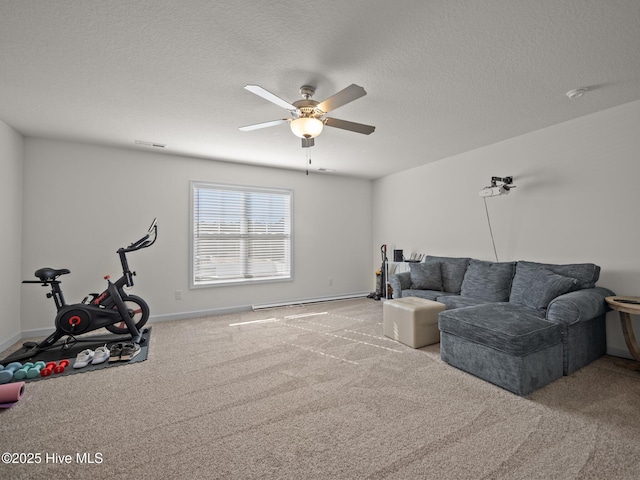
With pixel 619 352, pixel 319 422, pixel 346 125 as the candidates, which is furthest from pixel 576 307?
pixel 346 125

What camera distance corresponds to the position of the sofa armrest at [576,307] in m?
2.40

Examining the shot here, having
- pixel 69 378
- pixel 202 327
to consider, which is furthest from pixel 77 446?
pixel 202 327

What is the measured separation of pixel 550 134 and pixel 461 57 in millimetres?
2194

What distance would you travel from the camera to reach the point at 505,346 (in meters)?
2.27

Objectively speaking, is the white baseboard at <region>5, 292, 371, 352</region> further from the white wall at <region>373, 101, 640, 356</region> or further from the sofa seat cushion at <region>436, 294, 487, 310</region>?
the sofa seat cushion at <region>436, 294, 487, 310</region>

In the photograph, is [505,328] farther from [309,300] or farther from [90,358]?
[90,358]

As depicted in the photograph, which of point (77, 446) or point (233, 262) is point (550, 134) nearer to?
point (233, 262)

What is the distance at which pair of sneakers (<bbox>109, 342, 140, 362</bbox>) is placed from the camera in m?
2.92

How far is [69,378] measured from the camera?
256 cm

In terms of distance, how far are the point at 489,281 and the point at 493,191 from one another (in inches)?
47.0

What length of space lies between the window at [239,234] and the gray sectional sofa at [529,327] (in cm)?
312

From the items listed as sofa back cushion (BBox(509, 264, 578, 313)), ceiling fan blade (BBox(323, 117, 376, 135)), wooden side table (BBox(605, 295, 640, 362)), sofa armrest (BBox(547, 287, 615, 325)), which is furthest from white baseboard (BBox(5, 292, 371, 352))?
wooden side table (BBox(605, 295, 640, 362))

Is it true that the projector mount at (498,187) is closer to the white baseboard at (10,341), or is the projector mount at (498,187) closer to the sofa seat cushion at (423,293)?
the sofa seat cushion at (423,293)

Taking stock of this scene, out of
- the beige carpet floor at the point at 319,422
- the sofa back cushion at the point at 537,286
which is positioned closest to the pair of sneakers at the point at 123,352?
the beige carpet floor at the point at 319,422
